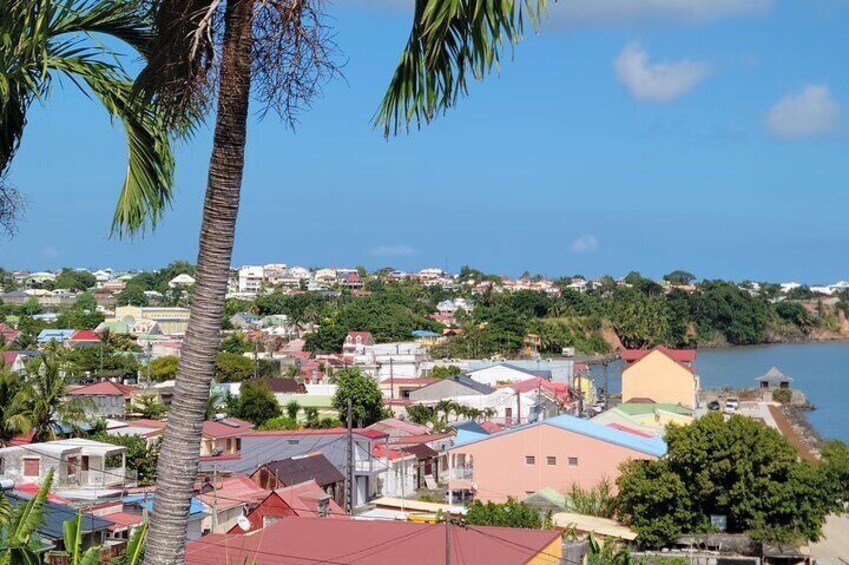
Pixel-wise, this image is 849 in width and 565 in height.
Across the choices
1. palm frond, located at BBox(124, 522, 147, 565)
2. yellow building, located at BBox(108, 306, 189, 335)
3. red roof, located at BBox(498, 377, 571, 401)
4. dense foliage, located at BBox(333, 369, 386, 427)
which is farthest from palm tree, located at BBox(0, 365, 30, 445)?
yellow building, located at BBox(108, 306, 189, 335)

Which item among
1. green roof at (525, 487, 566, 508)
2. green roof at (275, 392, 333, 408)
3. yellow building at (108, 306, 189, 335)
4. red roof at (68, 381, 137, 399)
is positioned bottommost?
green roof at (525, 487, 566, 508)

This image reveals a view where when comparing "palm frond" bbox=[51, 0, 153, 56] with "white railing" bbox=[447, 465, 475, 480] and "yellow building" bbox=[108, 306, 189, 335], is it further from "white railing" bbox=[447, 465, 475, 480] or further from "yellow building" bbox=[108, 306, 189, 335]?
"yellow building" bbox=[108, 306, 189, 335]

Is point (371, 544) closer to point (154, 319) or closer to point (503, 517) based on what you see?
point (503, 517)

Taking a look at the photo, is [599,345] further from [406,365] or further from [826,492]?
[826,492]

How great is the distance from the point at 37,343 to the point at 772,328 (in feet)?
307

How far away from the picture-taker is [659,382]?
53.6 m

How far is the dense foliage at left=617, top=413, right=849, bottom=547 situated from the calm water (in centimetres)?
3157

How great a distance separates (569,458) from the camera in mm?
29266

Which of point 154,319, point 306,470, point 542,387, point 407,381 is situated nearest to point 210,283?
point 306,470

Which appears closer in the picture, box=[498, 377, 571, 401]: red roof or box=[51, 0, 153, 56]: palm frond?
box=[51, 0, 153, 56]: palm frond

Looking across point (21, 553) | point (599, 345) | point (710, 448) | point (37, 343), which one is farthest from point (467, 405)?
point (599, 345)

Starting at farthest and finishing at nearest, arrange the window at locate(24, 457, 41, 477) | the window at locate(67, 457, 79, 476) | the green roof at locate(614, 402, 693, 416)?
the green roof at locate(614, 402, 693, 416) → the window at locate(67, 457, 79, 476) → the window at locate(24, 457, 41, 477)

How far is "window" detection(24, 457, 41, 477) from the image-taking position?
2514 cm

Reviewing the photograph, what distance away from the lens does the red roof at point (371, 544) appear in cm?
1460
